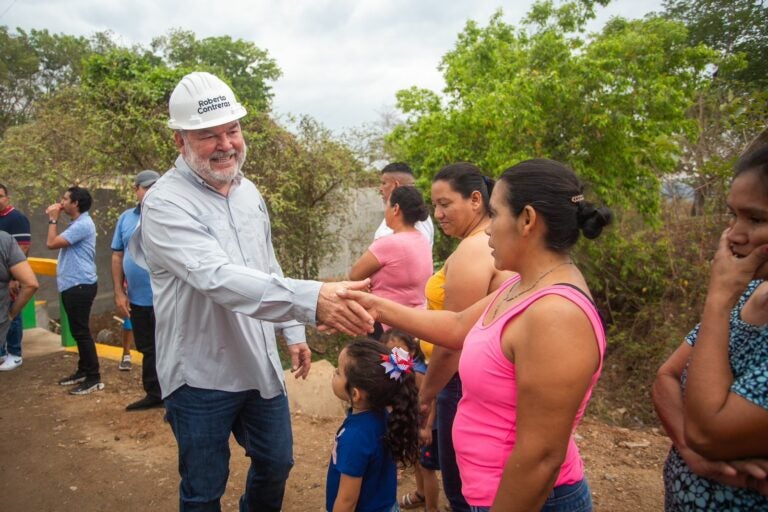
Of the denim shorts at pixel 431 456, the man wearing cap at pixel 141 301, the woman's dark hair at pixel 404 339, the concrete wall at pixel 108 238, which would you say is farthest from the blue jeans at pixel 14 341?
the denim shorts at pixel 431 456

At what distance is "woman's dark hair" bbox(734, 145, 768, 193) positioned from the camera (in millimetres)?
1487

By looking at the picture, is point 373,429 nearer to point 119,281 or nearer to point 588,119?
point 119,281

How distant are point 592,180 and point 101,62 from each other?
306 inches

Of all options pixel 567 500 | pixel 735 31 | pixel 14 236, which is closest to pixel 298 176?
pixel 14 236

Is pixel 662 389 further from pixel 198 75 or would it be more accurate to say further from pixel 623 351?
pixel 623 351

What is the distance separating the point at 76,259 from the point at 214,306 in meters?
3.85

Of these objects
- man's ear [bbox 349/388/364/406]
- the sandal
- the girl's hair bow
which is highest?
the girl's hair bow

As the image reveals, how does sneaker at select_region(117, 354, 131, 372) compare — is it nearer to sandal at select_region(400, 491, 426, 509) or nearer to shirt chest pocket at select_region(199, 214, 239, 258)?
sandal at select_region(400, 491, 426, 509)

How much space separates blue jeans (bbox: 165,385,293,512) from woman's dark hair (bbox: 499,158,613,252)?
1.66 m

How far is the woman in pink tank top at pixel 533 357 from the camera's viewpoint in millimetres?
1443

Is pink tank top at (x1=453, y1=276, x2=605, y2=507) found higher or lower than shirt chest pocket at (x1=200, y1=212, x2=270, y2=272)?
lower

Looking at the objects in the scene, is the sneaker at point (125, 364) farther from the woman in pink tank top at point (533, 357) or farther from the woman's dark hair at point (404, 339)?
the woman in pink tank top at point (533, 357)

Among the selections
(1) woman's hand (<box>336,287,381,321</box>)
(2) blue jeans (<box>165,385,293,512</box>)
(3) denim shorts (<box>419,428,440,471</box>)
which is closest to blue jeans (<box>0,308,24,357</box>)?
(2) blue jeans (<box>165,385,293,512</box>)

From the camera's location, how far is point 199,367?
2.41 metres
